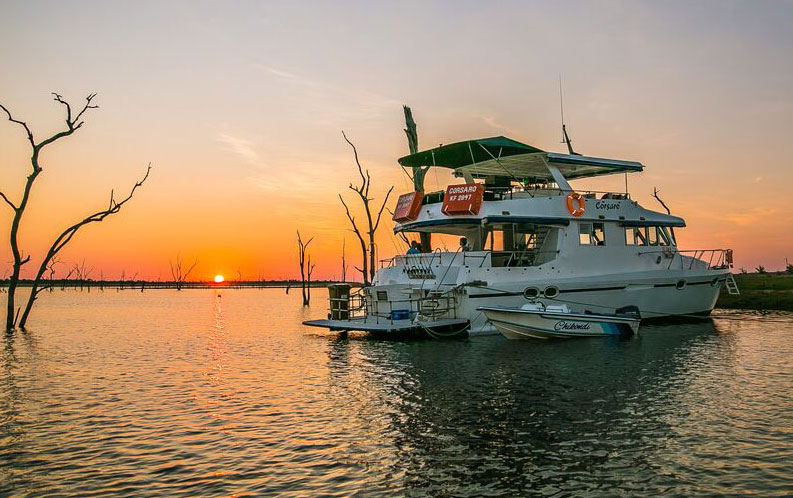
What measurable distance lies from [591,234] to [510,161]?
197 inches

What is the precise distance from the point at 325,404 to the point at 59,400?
20.7 ft

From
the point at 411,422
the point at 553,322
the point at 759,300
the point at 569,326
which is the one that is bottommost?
the point at 411,422

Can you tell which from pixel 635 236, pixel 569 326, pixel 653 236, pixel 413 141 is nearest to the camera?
pixel 569 326

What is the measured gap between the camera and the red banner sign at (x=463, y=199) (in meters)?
25.3

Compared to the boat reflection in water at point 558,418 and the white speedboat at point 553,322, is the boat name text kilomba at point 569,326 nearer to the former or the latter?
the white speedboat at point 553,322

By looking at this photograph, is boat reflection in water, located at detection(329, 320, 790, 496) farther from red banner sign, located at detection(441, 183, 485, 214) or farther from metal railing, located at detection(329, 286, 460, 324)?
red banner sign, located at detection(441, 183, 485, 214)

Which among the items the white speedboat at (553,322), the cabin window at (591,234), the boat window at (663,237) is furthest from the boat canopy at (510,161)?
the white speedboat at (553,322)

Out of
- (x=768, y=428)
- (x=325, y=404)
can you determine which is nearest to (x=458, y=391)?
(x=325, y=404)

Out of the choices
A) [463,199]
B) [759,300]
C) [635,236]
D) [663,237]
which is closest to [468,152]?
[463,199]

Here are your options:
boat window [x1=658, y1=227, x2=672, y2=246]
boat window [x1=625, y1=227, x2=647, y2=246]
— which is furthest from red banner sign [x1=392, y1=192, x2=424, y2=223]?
boat window [x1=658, y1=227, x2=672, y2=246]

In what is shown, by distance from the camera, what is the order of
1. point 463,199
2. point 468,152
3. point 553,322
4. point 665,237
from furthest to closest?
point 665,237
point 468,152
point 463,199
point 553,322

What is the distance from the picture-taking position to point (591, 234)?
2716 cm

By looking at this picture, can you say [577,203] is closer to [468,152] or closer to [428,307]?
[468,152]

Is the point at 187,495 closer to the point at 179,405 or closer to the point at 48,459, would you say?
the point at 48,459
